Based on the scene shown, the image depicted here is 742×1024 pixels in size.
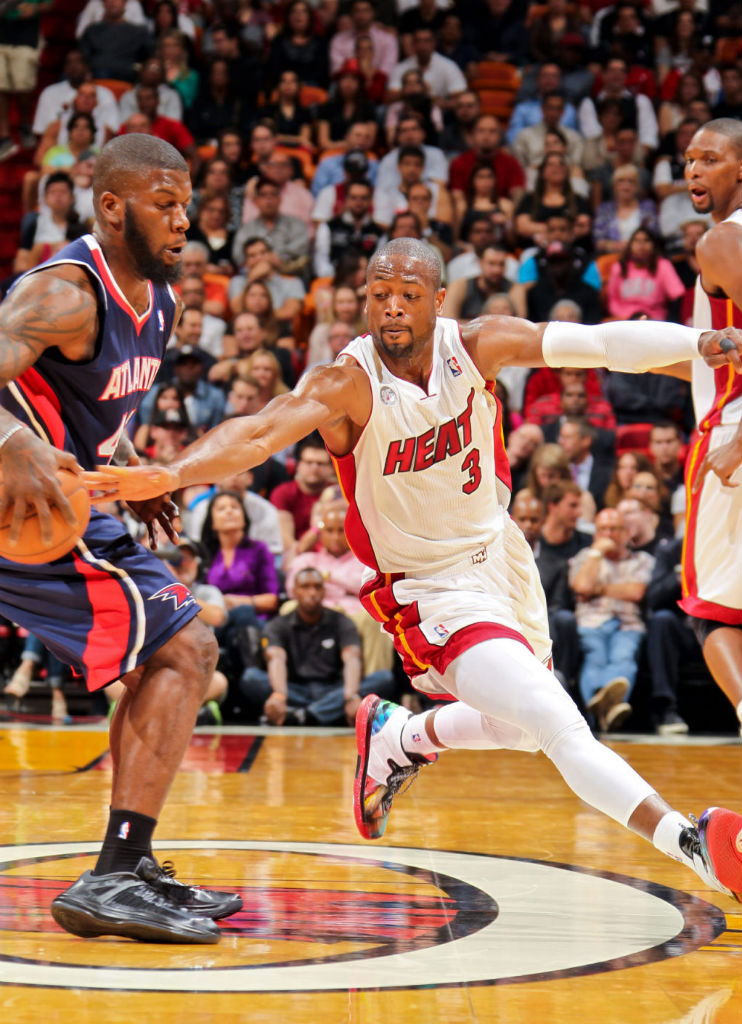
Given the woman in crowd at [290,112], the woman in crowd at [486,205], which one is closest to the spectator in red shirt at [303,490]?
the woman in crowd at [486,205]

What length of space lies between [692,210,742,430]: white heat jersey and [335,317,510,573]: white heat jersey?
30.2 inches

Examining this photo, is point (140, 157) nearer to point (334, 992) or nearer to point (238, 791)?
point (334, 992)

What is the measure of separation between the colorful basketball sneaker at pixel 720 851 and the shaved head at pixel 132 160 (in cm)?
215

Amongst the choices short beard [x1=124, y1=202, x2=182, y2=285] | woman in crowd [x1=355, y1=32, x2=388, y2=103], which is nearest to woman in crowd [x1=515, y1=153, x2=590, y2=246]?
woman in crowd [x1=355, y1=32, x2=388, y2=103]

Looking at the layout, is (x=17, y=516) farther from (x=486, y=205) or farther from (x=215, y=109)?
(x=215, y=109)

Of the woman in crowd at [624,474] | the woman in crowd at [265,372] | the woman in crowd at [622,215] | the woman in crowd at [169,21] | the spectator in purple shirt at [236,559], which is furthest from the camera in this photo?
the woman in crowd at [169,21]

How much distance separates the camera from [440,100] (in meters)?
12.5

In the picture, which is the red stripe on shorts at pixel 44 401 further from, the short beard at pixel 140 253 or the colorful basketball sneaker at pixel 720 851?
the colorful basketball sneaker at pixel 720 851

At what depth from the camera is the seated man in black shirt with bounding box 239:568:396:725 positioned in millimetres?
7891

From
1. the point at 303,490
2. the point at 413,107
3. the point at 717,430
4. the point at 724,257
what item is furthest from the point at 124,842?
the point at 413,107

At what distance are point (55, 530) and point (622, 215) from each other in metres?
8.96

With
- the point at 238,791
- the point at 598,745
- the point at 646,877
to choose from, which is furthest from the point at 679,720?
the point at 598,745

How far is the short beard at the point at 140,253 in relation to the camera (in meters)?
3.59

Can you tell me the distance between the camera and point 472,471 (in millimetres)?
4098
